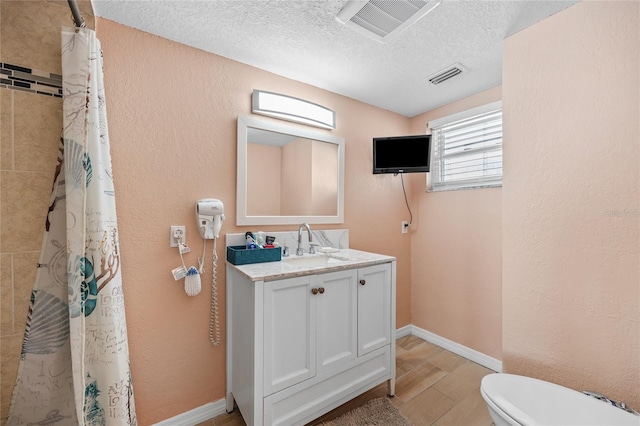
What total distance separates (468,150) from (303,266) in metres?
1.81

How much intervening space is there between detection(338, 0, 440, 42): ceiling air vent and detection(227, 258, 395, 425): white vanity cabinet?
141 cm

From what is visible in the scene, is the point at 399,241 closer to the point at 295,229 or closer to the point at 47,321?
the point at 295,229

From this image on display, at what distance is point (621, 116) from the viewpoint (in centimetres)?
115

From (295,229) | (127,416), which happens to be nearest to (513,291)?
(295,229)

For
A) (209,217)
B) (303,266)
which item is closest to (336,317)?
(303,266)

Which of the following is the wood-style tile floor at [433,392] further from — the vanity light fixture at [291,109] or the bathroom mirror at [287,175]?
the vanity light fixture at [291,109]

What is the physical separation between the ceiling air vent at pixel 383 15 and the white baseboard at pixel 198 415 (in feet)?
7.91

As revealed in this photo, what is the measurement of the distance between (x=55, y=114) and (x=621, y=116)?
251cm

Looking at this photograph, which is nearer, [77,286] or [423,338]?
[77,286]

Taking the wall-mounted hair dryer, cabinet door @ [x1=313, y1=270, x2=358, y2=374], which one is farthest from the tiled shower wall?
cabinet door @ [x1=313, y1=270, x2=358, y2=374]

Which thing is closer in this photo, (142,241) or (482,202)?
(142,241)

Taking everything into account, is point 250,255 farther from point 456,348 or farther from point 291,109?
point 456,348

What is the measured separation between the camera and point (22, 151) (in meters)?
1.10

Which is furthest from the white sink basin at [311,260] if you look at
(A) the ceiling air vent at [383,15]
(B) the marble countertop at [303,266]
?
(A) the ceiling air vent at [383,15]
